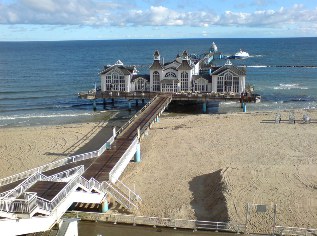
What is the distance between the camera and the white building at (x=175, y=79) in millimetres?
50688

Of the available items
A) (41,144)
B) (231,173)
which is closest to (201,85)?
(41,144)

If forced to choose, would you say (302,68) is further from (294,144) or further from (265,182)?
(265,182)

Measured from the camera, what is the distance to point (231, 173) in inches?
974

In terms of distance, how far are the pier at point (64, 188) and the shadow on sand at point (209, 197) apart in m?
3.34

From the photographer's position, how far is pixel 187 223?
20.3 m

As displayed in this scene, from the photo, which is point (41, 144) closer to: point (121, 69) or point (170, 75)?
point (121, 69)

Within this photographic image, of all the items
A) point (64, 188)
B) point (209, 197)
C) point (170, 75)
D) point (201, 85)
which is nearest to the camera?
point (64, 188)

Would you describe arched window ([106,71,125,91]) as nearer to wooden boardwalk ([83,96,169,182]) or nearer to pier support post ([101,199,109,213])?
wooden boardwalk ([83,96,169,182])

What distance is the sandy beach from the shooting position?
21.0 meters

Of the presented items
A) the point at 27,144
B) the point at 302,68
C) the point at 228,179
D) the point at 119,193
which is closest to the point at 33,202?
the point at 119,193

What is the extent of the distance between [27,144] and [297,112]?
28.8 metres

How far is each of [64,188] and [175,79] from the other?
3488cm

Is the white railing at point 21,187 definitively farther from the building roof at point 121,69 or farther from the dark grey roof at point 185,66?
the building roof at point 121,69

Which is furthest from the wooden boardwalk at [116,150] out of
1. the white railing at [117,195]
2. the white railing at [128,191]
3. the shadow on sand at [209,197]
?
the shadow on sand at [209,197]
